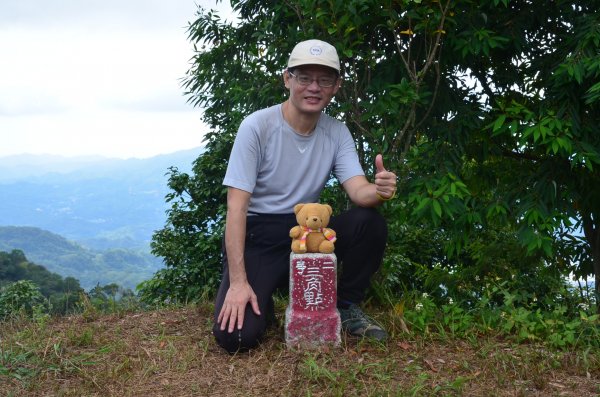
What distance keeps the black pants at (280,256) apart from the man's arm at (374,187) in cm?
9

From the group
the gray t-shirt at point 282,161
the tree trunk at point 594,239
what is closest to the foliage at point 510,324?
the gray t-shirt at point 282,161

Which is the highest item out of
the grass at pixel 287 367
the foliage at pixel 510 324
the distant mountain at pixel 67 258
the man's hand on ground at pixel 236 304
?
the man's hand on ground at pixel 236 304

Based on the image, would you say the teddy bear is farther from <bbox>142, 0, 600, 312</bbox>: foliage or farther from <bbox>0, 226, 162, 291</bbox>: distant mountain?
<bbox>0, 226, 162, 291</bbox>: distant mountain

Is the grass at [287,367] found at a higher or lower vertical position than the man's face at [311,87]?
lower

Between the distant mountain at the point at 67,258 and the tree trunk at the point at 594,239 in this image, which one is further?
the distant mountain at the point at 67,258

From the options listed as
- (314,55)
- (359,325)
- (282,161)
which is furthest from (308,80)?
(359,325)

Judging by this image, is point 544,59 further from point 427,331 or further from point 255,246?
point 255,246

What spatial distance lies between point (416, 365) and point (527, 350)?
817 mm

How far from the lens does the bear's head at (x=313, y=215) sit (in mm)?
4129

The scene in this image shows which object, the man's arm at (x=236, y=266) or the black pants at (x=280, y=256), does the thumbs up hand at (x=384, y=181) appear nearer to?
the black pants at (x=280, y=256)

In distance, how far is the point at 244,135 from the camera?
425cm

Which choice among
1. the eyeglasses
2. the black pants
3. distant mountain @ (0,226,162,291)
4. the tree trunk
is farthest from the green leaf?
distant mountain @ (0,226,162,291)

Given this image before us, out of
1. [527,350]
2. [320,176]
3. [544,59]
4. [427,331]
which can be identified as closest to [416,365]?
[427,331]

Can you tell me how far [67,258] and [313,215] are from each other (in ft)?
450
